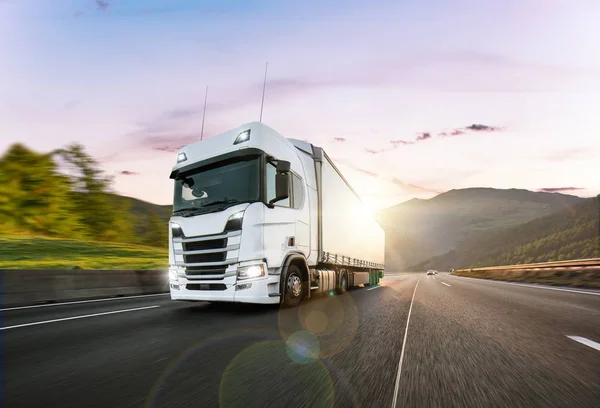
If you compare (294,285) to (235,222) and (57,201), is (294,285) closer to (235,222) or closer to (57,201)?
(235,222)

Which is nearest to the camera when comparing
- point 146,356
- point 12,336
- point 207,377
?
point 207,377

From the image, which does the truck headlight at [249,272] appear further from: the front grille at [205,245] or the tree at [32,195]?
the tree at [32,195]

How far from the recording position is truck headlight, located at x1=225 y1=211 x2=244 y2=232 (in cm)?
708

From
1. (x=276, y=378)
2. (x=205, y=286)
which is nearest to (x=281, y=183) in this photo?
(x=205, y=286)

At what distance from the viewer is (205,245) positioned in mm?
7387

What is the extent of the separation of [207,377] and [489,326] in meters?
4.70

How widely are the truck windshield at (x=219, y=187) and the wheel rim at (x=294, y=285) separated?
2020 mm

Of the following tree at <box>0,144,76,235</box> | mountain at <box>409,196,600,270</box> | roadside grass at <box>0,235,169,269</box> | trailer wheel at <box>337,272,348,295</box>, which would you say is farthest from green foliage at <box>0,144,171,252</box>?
mountain at <box>409,196,600,270</box>

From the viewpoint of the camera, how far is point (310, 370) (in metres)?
3.58

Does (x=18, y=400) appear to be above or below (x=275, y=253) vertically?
below

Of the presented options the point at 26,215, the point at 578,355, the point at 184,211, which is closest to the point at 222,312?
the point at 184,211

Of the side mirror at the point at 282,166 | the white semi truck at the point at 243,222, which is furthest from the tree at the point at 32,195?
the side mirror at the point at 282,166

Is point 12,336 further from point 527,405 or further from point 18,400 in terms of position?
point 527,405

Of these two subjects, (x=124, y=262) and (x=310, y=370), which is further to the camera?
(x=124, y=262)
